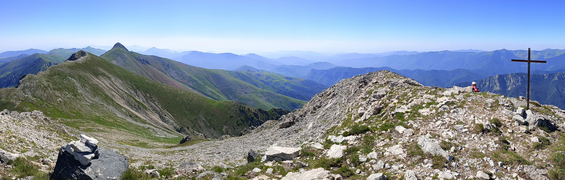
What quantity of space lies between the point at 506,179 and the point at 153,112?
125672 mm

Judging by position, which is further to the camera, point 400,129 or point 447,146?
point 400,129

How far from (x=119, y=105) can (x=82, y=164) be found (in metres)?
98.4

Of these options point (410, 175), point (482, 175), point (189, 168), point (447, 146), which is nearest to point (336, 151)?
point (410, 175)

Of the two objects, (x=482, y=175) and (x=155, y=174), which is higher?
(x=482, y=175)

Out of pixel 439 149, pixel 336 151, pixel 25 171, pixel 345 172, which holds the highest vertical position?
pixel 439 149

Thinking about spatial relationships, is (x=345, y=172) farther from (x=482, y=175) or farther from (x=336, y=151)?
(x=482, y=175)

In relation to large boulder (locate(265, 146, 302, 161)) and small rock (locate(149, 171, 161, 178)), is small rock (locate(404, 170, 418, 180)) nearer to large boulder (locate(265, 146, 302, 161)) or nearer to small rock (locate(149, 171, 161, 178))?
large boulder (locate(265, 146, 302, 161))

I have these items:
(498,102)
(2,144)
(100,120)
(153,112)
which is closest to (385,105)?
(498,102)

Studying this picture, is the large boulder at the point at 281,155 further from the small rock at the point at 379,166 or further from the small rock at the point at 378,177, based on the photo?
the small rock at the point at 378,177

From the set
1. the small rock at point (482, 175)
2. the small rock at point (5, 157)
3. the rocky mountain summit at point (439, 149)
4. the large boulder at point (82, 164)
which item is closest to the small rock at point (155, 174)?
the rocky mountain summit at point (439, 149)

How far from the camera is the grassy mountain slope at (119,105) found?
66.0 m

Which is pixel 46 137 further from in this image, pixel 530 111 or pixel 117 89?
pixel 117 89

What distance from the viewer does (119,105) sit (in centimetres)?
9538

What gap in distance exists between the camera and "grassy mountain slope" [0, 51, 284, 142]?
6600cm
